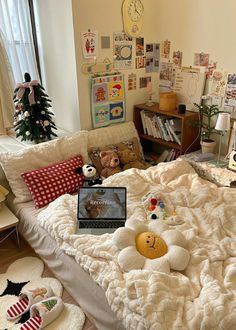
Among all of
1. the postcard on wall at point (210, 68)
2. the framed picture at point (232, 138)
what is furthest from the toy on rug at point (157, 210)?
the postcard on wall at point (210, 68)

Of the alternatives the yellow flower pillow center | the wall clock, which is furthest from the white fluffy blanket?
the wall clock

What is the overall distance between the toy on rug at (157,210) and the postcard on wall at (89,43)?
4.28ft

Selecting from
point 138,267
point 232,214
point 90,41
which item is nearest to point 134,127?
point 90,41

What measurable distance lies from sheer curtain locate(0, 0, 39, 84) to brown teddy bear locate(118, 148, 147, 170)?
1.13 meters

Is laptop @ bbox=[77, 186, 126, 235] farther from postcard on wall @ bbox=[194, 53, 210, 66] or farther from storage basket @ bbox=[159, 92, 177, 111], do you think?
postcard on wall @ bbox=[194, 53, 210, 66]

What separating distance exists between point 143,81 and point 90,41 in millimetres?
698

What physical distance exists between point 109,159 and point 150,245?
3.54 ft

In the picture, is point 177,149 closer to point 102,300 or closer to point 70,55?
point 70,55

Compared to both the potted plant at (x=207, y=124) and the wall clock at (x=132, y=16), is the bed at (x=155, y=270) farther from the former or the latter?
the wall clock at (x=132, y=16)

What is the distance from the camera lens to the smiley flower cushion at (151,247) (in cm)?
142

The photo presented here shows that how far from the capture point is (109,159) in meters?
2.47

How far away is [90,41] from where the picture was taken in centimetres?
247

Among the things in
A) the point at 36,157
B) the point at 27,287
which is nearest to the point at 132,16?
the point at 36,157

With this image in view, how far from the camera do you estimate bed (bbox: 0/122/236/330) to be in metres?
1.20
